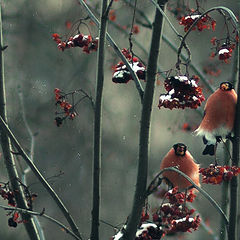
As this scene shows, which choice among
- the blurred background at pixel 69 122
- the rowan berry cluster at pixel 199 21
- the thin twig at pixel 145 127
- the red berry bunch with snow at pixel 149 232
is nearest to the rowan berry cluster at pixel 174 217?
the red berry bunch with snow at pixel 149 232

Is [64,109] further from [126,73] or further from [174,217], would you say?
[174,217]

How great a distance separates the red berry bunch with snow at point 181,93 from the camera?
2.35 metres

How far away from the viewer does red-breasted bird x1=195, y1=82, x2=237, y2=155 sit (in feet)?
9.13

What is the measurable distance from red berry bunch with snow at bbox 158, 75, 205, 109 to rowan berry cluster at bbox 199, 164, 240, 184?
28cm

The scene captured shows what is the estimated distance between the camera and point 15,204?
9.32ft

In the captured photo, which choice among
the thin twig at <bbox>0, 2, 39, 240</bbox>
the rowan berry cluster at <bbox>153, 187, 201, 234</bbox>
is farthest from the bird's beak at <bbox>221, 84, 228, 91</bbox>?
the thin twig at <bbox>0, 2, 39, 240</bbox>

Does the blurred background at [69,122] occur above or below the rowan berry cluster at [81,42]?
above

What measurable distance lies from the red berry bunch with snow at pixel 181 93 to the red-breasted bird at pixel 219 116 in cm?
34

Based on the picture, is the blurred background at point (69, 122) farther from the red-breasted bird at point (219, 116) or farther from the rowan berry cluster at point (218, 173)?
the rowan berry cluster at point (218, 173)

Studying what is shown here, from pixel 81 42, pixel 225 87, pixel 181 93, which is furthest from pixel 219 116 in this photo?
pixel 81 42

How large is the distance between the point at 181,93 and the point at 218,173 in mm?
351

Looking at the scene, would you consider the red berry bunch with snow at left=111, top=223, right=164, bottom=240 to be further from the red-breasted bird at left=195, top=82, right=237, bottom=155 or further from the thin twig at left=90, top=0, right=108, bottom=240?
the red-breasted bird at left=195, top=82, right=237, bottom=155

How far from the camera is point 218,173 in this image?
2.50 metres

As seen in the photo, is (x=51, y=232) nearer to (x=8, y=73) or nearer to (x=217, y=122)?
(x=8, y=73)
